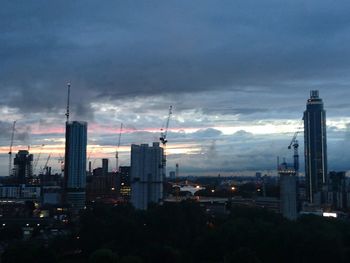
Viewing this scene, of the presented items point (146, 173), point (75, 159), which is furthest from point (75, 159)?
point (146, 173)

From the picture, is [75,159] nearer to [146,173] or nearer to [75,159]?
[75,159]

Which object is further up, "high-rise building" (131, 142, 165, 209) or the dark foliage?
"high-rise building" (131, 142, 165, 209)

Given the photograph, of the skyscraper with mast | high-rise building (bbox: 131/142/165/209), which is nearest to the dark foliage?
high-rise building (bbox: 131/142/165/209)

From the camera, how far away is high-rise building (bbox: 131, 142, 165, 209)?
5395 cm

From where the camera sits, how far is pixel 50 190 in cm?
7744

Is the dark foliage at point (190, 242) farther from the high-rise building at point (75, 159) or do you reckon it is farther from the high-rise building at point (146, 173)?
the high-rise building at point (75, 159)

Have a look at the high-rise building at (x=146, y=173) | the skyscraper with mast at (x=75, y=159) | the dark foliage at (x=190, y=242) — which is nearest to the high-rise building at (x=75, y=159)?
the skyscraper with mast at (x=75, y=159)

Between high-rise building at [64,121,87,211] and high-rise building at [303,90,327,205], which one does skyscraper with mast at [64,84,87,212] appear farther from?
high-rise building at [303,90,327,205]

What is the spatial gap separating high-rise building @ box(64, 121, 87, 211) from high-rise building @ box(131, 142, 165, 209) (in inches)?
706

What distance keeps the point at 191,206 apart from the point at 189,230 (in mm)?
3741

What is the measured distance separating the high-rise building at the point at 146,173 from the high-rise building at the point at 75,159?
58.9 ft

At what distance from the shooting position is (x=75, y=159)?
78.9 meters

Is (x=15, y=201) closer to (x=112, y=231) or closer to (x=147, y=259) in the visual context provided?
(x=112, y=231)

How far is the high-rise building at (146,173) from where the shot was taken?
177 feet
